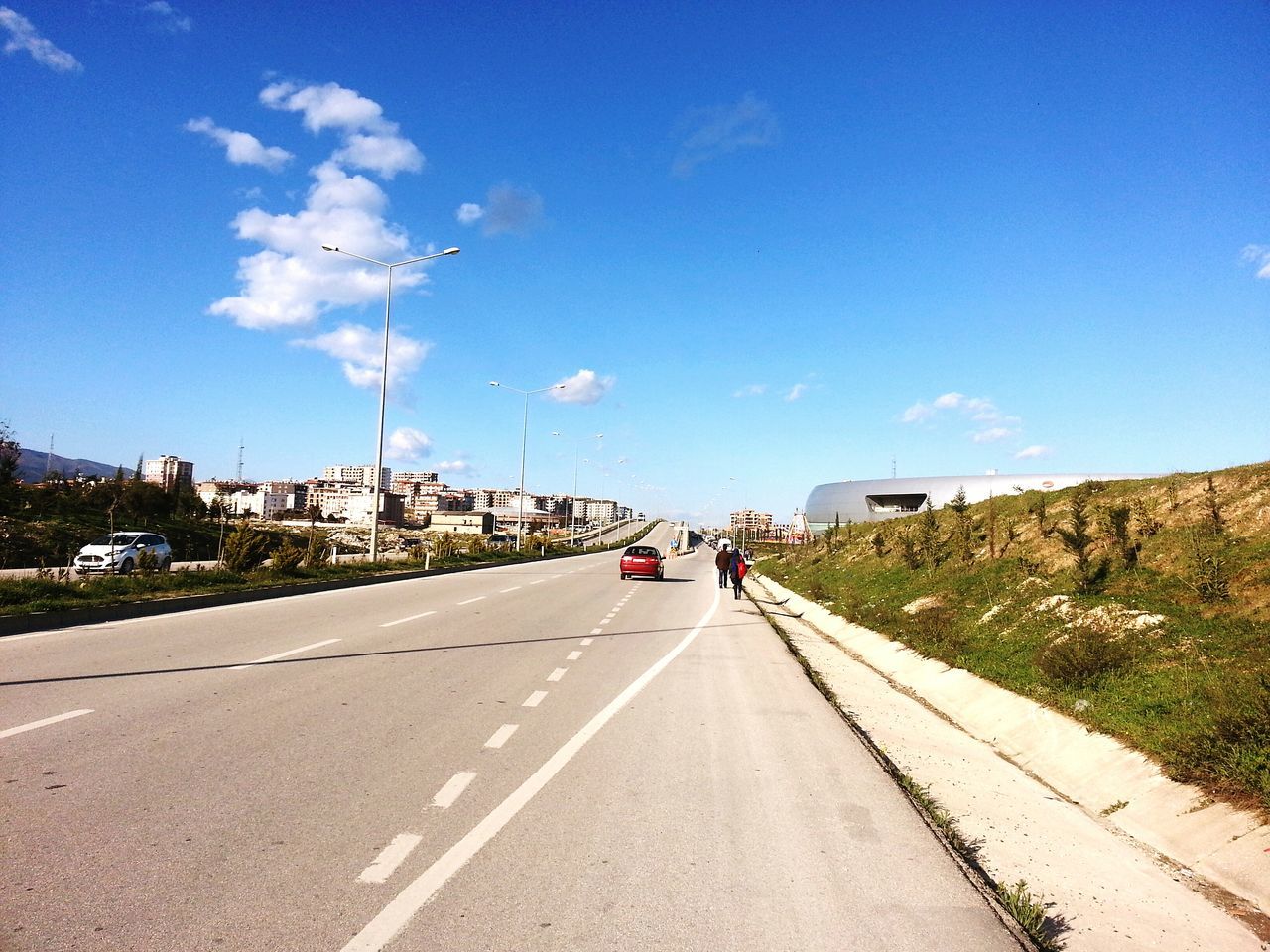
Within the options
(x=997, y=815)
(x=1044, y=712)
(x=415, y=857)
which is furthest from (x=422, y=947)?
(x=1044, y=712)

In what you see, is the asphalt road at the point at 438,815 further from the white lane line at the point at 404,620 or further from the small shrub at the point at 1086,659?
the white lane line at the point at 404,620

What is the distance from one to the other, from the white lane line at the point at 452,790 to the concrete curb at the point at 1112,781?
4769mm

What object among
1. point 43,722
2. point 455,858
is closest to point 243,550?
Result: point 43,722

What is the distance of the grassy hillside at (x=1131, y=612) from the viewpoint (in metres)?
6.48

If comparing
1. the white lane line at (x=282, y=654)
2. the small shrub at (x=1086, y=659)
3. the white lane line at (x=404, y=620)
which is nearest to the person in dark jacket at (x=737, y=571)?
the white lane line at (x=404, y=620)

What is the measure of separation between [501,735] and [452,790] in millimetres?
1583

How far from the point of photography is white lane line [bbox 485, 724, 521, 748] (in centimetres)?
642

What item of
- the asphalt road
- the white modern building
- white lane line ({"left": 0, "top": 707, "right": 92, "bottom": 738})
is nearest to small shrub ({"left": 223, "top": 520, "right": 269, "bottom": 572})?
the asphalt road

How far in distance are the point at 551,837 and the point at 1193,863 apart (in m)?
4.17

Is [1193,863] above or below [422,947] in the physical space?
below

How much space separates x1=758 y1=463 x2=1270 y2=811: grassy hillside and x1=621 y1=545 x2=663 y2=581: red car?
15220 millimetres

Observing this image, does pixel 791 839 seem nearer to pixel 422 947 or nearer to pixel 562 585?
→ pixel 422 947

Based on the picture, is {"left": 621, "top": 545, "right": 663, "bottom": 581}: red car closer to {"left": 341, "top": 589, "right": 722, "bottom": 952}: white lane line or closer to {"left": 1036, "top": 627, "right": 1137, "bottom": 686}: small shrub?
{"left": 1036, "top": 627, "right": 1137, "bottom": 686}: small shrub

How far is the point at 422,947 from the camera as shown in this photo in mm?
3160
